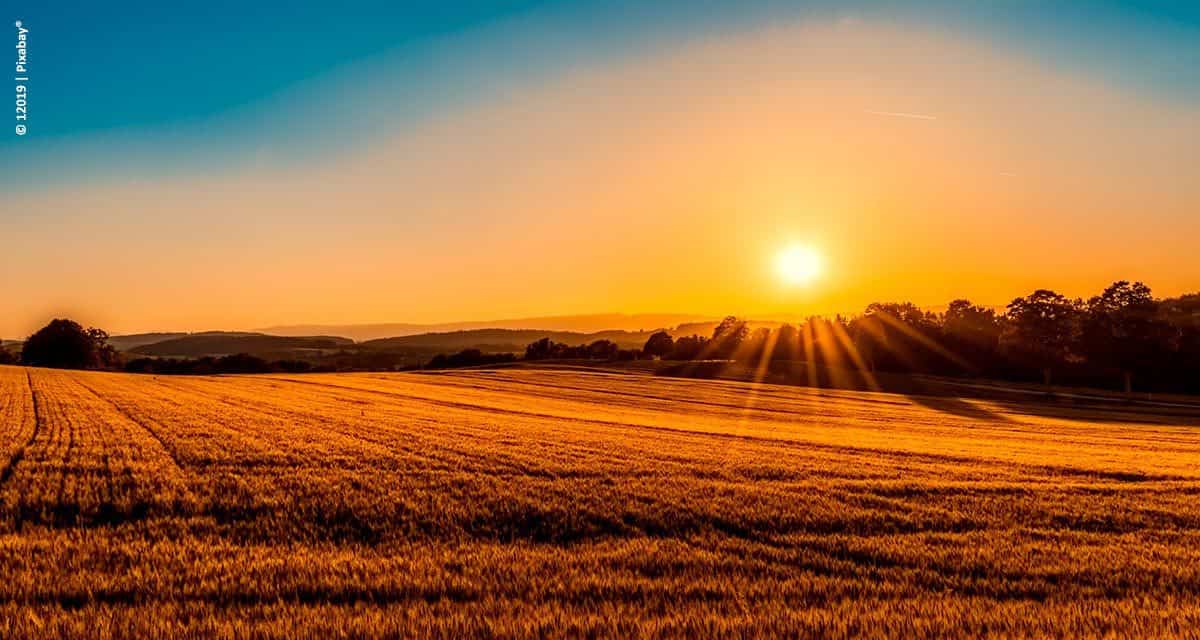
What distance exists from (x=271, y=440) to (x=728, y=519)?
14503mm

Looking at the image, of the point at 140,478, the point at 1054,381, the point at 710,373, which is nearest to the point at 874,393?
the point at 710,373

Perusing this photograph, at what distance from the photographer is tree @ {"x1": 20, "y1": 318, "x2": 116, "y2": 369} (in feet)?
371

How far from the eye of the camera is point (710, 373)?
85.0 meters

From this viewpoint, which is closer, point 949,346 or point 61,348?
point 949,346

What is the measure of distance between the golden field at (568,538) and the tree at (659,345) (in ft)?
311

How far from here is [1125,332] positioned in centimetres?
7981

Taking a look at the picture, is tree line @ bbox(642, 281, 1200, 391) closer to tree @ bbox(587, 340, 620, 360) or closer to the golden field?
tree @ bbox(587, 340, 620, 360)

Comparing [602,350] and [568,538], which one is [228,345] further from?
[568,538]

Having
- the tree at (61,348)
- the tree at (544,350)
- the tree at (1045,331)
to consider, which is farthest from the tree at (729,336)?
the tree at (61,348)

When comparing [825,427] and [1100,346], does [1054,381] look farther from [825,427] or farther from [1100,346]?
[825,427]

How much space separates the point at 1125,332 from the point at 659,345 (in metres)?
64.1

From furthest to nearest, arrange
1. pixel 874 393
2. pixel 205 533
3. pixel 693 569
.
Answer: pixel 874 393 → pixel 205 533 → pixel 693 569

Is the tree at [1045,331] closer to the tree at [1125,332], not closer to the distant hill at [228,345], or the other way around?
the tree at [1125,332]

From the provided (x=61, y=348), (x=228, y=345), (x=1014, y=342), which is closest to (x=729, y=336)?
(x=1014, y=342)
